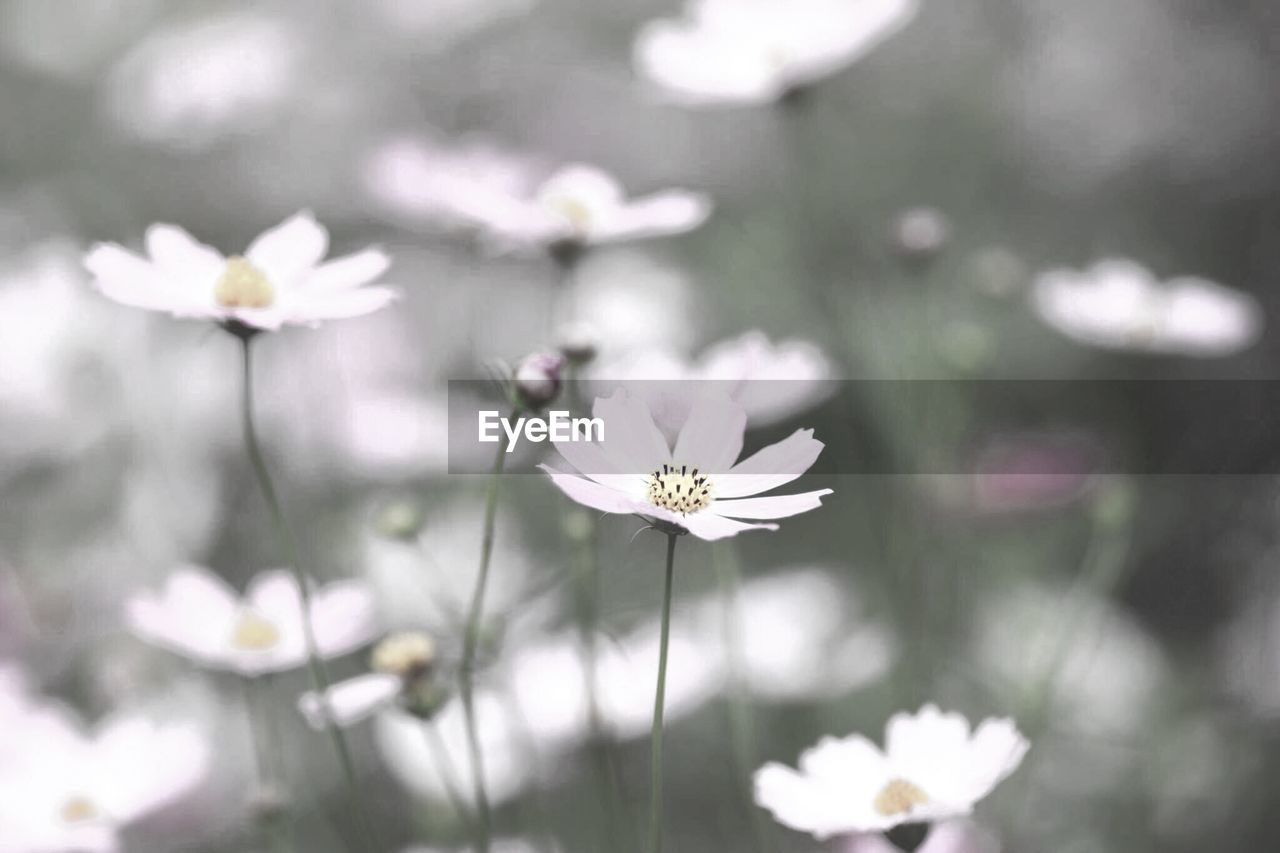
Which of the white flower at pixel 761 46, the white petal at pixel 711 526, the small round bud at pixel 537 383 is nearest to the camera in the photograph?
the white petal at pixel 711 526

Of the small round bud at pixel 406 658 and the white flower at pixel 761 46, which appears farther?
the white flower at pixel 761 46

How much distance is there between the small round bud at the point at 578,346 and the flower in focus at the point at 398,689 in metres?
0.15

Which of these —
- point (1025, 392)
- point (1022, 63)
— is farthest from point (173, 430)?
point (1022, 63)

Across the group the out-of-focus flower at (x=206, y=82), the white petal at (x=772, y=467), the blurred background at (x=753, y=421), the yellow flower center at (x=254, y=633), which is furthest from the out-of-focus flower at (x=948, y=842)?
the out-of-focus flower at (x=206, y=82)

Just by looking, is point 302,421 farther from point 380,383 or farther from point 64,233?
point 64,233

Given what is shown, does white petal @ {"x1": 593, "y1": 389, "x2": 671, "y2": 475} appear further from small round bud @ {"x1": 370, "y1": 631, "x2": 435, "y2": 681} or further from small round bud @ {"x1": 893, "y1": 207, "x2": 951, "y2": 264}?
small round bud @ {"x1": 893, "y1": 207, "x2": 951, "y2": 264}

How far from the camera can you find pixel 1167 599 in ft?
5.05

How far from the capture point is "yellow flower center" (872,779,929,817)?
1.61 ft

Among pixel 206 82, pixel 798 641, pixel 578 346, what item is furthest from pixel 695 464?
pixel 206 82

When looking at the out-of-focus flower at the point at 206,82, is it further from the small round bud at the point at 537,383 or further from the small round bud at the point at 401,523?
the small round bud at the point at 537,383

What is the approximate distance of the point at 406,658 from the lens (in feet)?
1.85

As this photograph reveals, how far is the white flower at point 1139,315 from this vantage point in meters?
0.88

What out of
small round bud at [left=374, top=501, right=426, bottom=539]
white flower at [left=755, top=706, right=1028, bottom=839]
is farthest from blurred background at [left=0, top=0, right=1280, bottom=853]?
white flower at [left=755, top=706, right=1028, bottom=839]

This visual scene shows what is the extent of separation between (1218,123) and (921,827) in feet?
5.65
